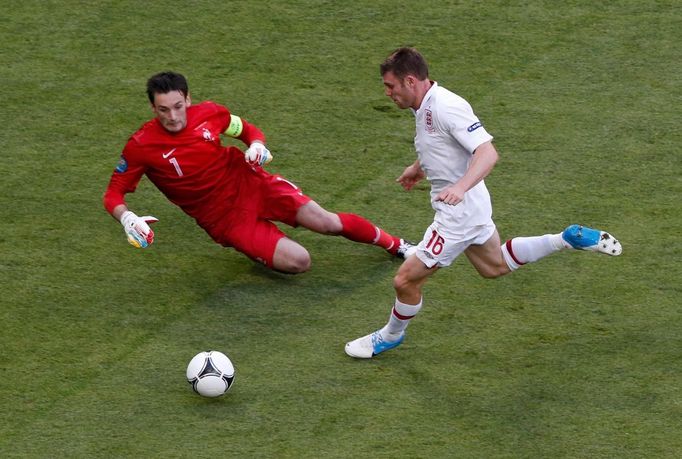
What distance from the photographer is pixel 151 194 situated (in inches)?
360

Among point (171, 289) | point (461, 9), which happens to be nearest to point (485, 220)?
point (171, 289)

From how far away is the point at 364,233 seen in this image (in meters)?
8.19

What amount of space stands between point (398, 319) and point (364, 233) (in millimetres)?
1206

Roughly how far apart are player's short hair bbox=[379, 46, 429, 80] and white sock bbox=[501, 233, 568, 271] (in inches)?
47.4

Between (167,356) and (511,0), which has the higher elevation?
(511,0)

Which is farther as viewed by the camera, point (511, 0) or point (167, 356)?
point (511, 0)

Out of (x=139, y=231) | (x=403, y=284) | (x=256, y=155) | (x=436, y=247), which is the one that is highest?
(x=256, y=155)

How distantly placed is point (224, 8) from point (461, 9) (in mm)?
2138

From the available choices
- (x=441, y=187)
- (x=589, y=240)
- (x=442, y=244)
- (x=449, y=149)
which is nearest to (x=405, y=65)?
(x=449, y=149)

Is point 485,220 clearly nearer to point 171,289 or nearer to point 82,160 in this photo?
point 171,289

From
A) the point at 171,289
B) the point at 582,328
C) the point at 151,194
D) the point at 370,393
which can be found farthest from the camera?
the point at 151,194

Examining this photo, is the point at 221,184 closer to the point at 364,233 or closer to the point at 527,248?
→ the point at 364,233

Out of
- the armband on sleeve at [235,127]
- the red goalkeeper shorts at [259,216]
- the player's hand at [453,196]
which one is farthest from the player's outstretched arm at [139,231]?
the player's hand at [453,196]

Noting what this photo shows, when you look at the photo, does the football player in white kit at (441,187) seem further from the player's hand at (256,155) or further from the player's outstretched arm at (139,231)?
the player's outstretched arm at (139,231)
